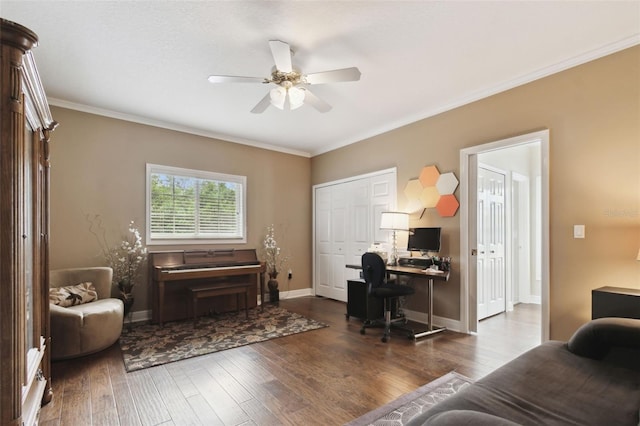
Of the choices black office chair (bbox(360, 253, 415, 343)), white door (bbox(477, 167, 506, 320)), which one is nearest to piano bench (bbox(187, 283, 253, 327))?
Result: black office chair (bbox(360, 253, 415, 343))

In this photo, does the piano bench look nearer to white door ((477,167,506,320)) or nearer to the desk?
the desk

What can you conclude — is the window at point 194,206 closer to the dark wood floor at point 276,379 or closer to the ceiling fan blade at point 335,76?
the dark wood floor at point 276,379

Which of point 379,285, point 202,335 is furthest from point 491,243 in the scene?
point 202,335

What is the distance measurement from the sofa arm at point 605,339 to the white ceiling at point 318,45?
2.08 meters

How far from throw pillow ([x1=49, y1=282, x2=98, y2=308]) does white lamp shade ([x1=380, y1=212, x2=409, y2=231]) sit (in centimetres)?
348

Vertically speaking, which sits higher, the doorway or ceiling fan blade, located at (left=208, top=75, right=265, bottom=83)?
ceiling fan blade, located at (left=208, top=75, right=265, bottom=83)

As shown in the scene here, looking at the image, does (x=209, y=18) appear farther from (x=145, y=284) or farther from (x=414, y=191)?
(x=145, y=284)

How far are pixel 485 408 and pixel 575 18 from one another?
2.74 m

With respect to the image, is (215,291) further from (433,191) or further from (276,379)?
(433,191)

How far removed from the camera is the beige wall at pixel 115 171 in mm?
3832

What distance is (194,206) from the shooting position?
4.87m

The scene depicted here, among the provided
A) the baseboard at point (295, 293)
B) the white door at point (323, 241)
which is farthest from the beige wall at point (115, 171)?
the baseboard at point (295, 293)

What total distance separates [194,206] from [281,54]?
10.3 ft

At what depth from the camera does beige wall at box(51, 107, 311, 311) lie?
3.83 m
